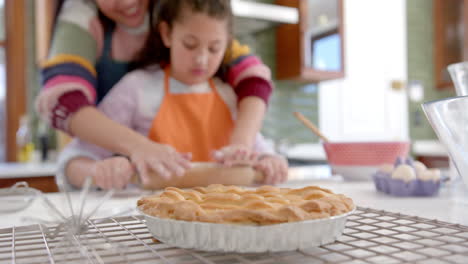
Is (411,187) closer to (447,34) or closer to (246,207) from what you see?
(246,207)

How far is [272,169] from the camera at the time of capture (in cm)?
105

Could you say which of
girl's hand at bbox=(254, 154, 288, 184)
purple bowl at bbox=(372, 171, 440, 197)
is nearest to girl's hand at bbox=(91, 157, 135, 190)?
girl's hand at bbox=(254, 154, 288, 184)

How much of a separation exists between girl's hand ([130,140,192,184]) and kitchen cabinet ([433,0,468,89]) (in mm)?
3540

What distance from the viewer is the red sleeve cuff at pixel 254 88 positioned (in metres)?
1.31

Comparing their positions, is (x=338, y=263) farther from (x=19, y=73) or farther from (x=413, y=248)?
(x=19, y=73)

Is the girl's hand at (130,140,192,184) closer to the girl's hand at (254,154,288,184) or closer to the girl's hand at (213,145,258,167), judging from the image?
the girl's hand at (213,145,258,167)

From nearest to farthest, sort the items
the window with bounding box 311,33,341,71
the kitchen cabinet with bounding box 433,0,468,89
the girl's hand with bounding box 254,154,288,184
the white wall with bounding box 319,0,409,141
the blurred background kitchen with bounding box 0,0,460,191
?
1. the girl's hand with bounding box 254,154,288,184
2. the blurred background kitchen with bounding box 0,0,460,191
3. the window with bounding box 311,33,341,71
4. the white wall with bounding box 319,0,409,141
5. the kitchen cabinet with bounding box 433,0,468,89

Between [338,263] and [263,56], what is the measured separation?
2.93m

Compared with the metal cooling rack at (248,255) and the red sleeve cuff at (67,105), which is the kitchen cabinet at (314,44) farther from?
the metal cooling rack at (248,255)

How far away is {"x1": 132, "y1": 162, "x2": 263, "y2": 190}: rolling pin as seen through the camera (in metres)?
0.94

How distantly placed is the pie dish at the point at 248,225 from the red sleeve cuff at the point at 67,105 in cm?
71

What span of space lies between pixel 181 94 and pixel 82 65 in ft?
1.03

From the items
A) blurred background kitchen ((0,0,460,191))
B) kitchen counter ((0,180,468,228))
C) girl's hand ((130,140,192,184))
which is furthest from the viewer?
blurred background kitchen ((0,0,460,191))

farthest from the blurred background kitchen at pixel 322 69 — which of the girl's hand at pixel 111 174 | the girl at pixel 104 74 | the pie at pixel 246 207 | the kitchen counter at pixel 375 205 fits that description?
the pie at pixel 246 207
